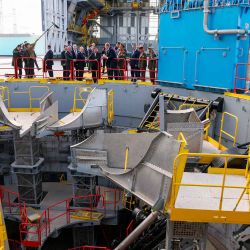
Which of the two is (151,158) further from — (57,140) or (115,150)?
(57,140)

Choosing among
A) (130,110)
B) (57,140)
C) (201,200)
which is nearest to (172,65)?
(130,110)

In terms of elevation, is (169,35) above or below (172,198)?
above

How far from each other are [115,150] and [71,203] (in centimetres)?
→ 558

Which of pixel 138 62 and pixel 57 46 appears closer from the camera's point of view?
pixel 138 62

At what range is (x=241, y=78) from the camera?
9.57 meters

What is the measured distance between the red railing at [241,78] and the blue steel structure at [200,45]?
0.10 ft

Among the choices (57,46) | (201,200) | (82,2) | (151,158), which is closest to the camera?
(201,200)

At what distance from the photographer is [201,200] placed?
5031 millimetres

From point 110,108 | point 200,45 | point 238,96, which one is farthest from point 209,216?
point 110,108

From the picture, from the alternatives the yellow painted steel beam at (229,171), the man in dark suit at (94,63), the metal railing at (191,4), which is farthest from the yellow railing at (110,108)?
the yellow painted steel beam at (229,171)

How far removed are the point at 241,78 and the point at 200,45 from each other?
5.75 ft

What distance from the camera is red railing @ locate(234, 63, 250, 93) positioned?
9656 millimetres

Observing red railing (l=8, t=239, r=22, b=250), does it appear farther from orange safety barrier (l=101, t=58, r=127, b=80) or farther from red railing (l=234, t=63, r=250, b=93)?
red railing (l=234, t=63, r=250, b=93)

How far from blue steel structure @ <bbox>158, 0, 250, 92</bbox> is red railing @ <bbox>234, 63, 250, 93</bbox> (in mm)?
30
